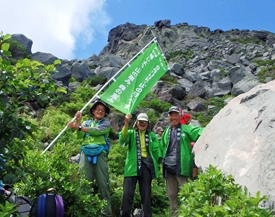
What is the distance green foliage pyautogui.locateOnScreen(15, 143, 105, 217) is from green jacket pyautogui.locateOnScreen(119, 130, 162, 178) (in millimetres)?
689

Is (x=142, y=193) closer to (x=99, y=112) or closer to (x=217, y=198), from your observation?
(x=99, y=112)

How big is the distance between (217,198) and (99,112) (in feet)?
9.01

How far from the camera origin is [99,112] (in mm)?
5367

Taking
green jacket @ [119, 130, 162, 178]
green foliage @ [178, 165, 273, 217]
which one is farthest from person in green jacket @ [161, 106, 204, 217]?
green foliage @ [178, 165, 273, 217]

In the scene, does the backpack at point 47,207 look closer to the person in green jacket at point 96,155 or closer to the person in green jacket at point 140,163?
the person in green jacket at point 96,155

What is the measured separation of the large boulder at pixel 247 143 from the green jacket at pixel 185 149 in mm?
442

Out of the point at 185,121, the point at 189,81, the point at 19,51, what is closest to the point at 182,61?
the point at 189,81

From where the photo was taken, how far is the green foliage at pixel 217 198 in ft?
8.22

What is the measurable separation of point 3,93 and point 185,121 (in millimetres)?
3808

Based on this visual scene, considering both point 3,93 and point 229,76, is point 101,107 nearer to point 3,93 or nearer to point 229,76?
point 3,93

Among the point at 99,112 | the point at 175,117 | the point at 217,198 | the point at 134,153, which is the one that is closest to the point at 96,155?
the point at 134,153

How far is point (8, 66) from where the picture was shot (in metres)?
2.59

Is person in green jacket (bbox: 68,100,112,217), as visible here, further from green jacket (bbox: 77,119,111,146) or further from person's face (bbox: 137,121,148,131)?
person's face (bbox: 137,121,148,131)

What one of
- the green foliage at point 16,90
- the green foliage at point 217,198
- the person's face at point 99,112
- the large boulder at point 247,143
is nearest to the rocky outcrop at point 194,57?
the person's face at point 99,112
